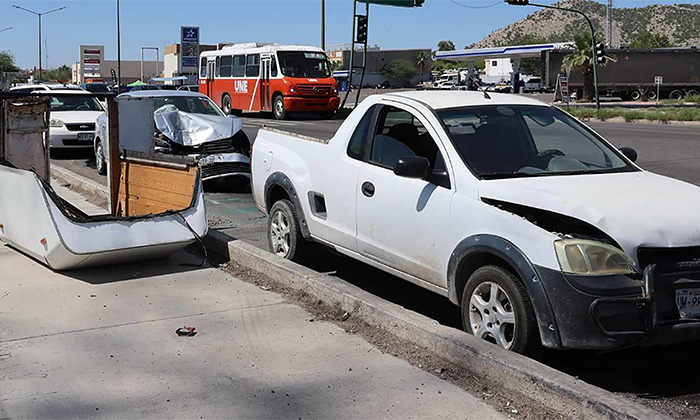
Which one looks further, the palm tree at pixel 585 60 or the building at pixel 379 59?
the building at pixel 379 59

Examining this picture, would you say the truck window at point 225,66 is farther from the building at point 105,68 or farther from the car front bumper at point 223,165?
the building at point 105,68

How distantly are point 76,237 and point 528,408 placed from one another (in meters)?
4.34

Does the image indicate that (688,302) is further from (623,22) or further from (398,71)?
(623,22)

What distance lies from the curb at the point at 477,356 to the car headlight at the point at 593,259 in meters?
0.58

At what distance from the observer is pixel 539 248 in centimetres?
463

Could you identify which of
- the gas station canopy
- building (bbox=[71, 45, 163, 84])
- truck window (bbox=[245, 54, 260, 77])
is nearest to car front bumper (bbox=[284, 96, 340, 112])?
truck window (bbox=[245, 54, 260, 77])

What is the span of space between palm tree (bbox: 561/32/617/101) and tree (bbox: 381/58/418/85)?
2296 inches

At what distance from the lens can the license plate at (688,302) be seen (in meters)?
4.50

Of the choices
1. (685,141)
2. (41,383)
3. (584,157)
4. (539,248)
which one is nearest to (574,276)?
(539,248)

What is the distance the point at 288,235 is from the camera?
7.52 metres

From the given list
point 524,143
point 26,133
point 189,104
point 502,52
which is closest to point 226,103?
point 189,104

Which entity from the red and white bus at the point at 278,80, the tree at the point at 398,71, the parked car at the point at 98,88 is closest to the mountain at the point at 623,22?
the tree at the point at 398,71

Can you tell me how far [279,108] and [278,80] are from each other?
3.83ft

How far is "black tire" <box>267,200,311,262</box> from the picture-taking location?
24.2ft
